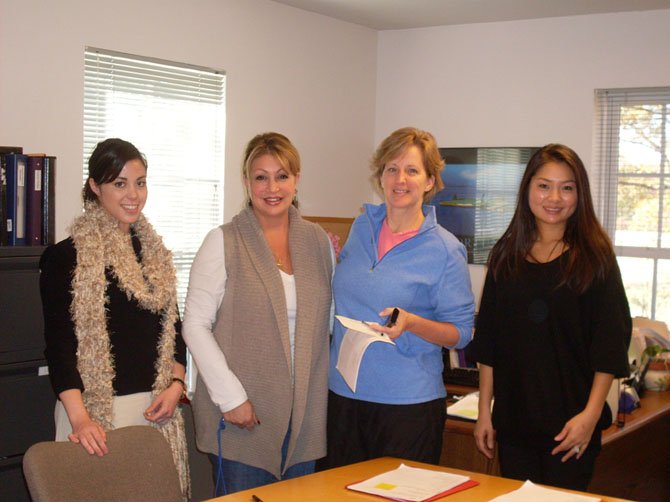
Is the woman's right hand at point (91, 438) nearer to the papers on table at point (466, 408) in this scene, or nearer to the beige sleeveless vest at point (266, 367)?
the beige sleeveless vest at point (266, 367)

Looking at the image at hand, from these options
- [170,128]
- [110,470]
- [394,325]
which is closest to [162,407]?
[110,470]

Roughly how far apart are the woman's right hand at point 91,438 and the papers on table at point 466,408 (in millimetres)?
1528

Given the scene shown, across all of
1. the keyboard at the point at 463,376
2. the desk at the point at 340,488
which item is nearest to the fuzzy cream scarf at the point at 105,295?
the desk at the point at 340,488

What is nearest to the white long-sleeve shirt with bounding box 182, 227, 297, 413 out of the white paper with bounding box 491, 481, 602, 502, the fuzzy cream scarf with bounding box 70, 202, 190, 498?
the fuzzy cream scarf with bounding box 70, 202, 190, 498

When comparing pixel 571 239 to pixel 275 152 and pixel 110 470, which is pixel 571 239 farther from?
pixel 110 470

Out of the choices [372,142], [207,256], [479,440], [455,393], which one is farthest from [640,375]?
[372,142]

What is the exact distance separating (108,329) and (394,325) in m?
0.84

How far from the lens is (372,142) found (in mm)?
6391

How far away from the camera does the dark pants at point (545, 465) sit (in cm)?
229

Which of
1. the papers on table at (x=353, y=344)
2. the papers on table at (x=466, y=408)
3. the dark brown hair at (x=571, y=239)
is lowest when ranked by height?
the papers on table at (x=466, y=408)

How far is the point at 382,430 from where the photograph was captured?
240cm

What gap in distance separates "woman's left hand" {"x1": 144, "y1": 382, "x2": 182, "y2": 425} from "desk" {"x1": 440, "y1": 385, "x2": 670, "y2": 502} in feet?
3.73

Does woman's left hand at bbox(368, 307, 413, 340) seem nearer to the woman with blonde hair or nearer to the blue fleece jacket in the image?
the blue fleece jacket

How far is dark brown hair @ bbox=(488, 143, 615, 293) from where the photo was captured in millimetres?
2301
